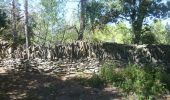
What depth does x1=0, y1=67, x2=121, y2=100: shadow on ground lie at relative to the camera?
1702cm

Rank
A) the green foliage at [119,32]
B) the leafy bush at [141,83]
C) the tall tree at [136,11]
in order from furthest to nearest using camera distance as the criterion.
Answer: the green foliage at [119,32] < the tall tree at [136,11] < the leafy bush at [141,83]

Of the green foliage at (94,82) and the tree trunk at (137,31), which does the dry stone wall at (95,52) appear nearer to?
the green foliage at (94,82)

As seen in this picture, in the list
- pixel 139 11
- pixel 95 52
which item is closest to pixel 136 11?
pixel 139 11

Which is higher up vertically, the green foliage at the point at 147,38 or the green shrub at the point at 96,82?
the green foliage at the point at 147,38

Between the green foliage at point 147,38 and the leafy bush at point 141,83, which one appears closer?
the leafy bush at point 141,83

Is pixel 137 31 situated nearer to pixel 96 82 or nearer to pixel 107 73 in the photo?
pixel 107 73

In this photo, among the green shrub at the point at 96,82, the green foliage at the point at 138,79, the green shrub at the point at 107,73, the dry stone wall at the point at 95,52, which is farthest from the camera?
the dry stone wall at the point at 95,52

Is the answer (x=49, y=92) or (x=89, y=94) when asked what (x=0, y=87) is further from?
(x=89, y=94)

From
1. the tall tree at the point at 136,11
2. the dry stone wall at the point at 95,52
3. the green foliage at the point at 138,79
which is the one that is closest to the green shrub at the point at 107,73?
the green foliage at the point at 138,79

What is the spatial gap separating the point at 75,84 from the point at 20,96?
283cm

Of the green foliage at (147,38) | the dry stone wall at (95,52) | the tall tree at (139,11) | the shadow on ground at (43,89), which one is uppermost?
the tall tree at (139,11)

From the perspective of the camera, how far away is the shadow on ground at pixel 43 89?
17.0 meters

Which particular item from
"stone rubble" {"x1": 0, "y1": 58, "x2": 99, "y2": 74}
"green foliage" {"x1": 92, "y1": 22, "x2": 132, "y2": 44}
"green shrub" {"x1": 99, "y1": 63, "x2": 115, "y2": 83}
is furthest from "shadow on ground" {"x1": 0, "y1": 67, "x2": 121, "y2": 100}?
"green foliage" {"x1": 92, "y1": 22, "x2": 132, "y2": 44}

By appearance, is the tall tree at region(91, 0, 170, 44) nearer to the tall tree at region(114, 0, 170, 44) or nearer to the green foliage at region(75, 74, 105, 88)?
the tall tree at region(114, 0, 170, 44)
